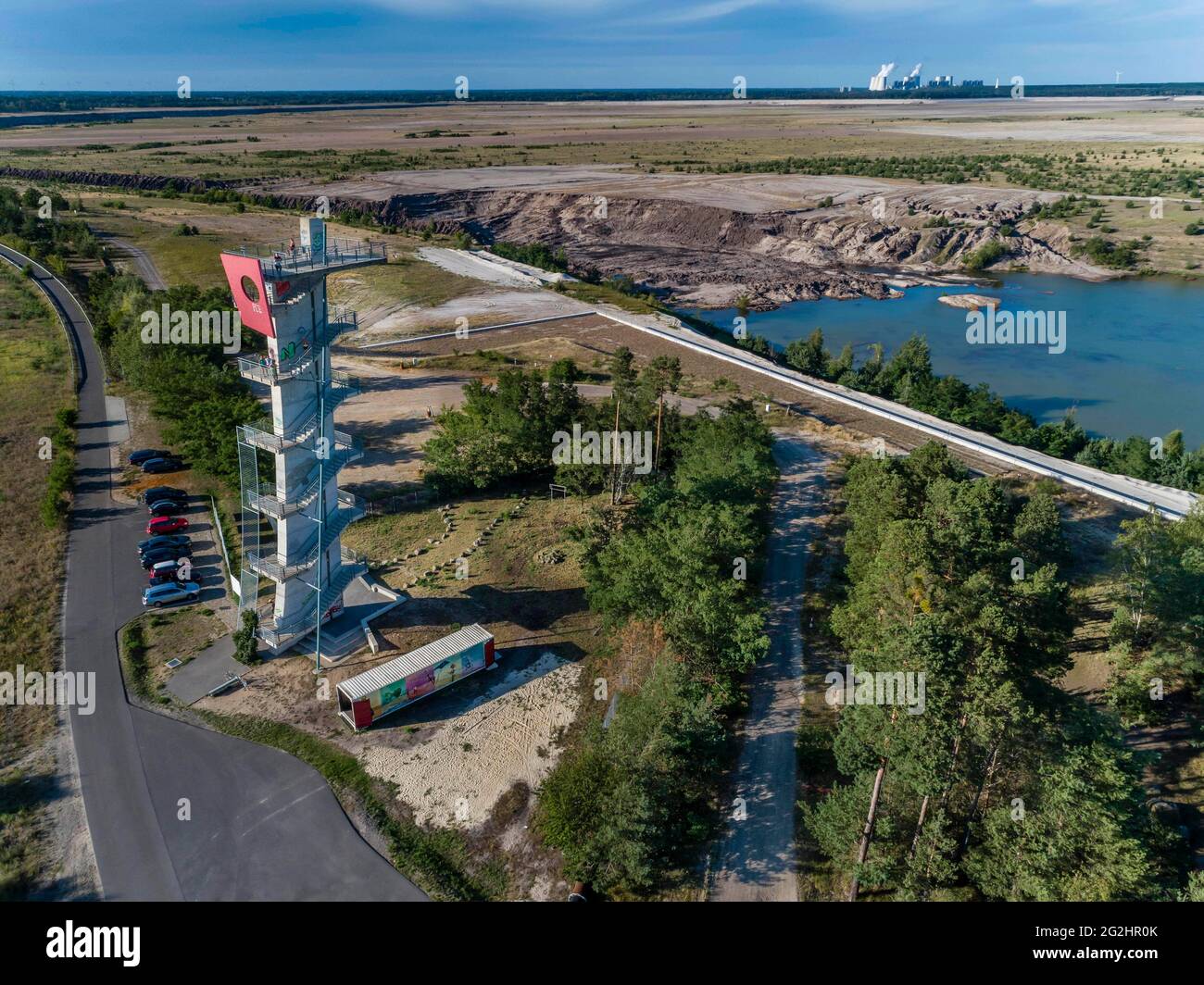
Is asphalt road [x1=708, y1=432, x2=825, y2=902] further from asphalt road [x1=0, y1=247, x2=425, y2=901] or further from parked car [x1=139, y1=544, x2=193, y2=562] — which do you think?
parked car [x1=139, y1=544, x2=193, y2=562]

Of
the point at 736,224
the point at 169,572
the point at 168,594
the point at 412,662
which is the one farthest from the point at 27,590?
the point at 736,224

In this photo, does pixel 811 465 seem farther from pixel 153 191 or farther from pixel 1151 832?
pixel 153 191

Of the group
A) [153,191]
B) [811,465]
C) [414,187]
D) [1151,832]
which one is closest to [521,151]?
[414,187]

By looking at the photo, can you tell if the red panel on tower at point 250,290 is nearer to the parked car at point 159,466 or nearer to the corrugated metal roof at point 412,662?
the corrugated metal roof at point 412,662

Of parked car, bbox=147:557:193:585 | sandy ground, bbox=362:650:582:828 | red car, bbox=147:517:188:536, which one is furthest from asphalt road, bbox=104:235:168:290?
sandy ground, bbox=362:650:582:828

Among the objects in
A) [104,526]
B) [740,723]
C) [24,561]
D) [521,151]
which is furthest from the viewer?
[521,151]

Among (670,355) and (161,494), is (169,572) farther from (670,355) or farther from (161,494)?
(670,355)
